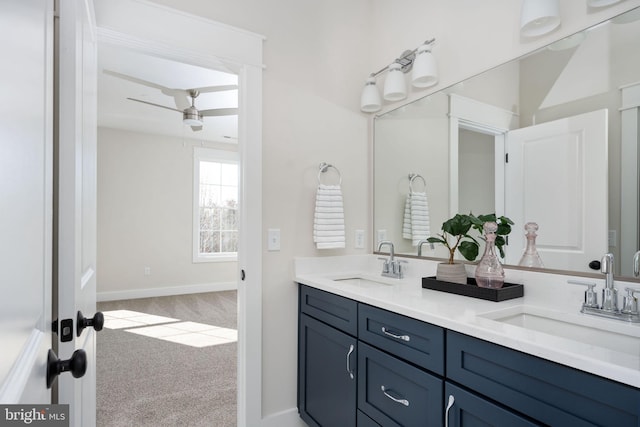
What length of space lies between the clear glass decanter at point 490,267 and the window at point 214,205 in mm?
5262

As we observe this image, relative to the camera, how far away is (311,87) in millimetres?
2143

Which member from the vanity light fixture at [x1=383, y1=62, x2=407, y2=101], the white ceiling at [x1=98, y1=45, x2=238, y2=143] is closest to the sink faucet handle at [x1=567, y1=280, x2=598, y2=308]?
the vanity light fixture at [x1=383, y1=62, x2=407, y2=101]

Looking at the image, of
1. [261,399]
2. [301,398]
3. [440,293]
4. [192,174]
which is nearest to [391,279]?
[440,293]

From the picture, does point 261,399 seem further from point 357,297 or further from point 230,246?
point 230,246

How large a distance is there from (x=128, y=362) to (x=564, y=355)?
3.19m

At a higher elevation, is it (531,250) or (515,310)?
(531,250)

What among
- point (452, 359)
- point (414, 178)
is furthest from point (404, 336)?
point (414, 178)

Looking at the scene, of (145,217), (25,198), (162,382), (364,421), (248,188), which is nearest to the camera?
(25,198)

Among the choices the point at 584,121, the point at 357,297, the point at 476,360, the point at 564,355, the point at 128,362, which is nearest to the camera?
the point at 564,355

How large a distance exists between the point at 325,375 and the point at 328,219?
2.80 ft

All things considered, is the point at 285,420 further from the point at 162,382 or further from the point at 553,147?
the point at 553,147

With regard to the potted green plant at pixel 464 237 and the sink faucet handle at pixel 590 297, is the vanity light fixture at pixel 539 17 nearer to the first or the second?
the potted green plant at pixel 464 237

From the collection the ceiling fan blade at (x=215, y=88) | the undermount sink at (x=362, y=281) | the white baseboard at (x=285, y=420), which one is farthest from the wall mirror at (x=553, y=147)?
the ceiling fan blade at (x=215, y=88)

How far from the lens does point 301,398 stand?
6.57 ft
